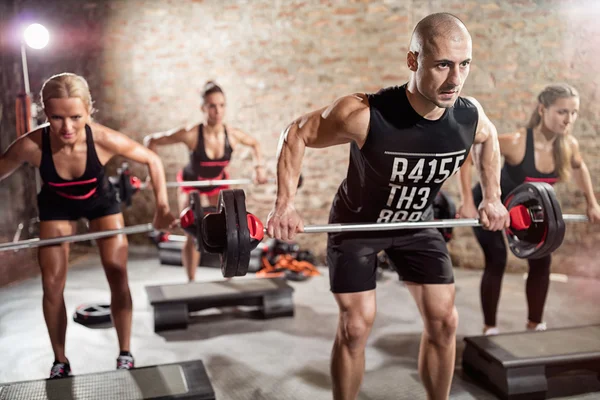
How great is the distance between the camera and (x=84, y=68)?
5266mm

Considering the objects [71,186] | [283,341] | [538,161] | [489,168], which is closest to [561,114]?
[538,161]

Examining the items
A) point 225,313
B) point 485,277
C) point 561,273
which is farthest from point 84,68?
point 561,273

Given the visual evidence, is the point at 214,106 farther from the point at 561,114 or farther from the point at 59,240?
the point at 561,114

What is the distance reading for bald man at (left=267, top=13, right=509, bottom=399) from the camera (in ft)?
6.30

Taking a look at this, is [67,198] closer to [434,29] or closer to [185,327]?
[185,327]

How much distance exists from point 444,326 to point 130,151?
163 centimetres

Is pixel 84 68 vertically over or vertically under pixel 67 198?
over

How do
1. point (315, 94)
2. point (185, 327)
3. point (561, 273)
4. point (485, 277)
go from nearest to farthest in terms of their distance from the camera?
point (485, 277) → point (185, 327) → point (561, 273) → point (315, 94)

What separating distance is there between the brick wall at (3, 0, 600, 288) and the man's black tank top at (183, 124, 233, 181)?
86 cm

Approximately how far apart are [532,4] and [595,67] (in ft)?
2.12

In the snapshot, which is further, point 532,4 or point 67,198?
point 532,4

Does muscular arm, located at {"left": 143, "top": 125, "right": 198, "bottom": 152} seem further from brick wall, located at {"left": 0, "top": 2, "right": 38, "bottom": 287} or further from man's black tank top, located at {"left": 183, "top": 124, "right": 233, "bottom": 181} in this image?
brick wall, located at {"left": 0, "top": 2, "right": 38, "bottom": 287}

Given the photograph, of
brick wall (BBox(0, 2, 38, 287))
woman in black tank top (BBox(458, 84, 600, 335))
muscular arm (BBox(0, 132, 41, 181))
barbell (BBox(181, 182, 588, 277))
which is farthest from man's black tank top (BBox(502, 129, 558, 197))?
brick wall (BBox(0, 2, 38, 287))

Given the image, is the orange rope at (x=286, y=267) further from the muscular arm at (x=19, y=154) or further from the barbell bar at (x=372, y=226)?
the barbell bar at (x=372, y=226)
